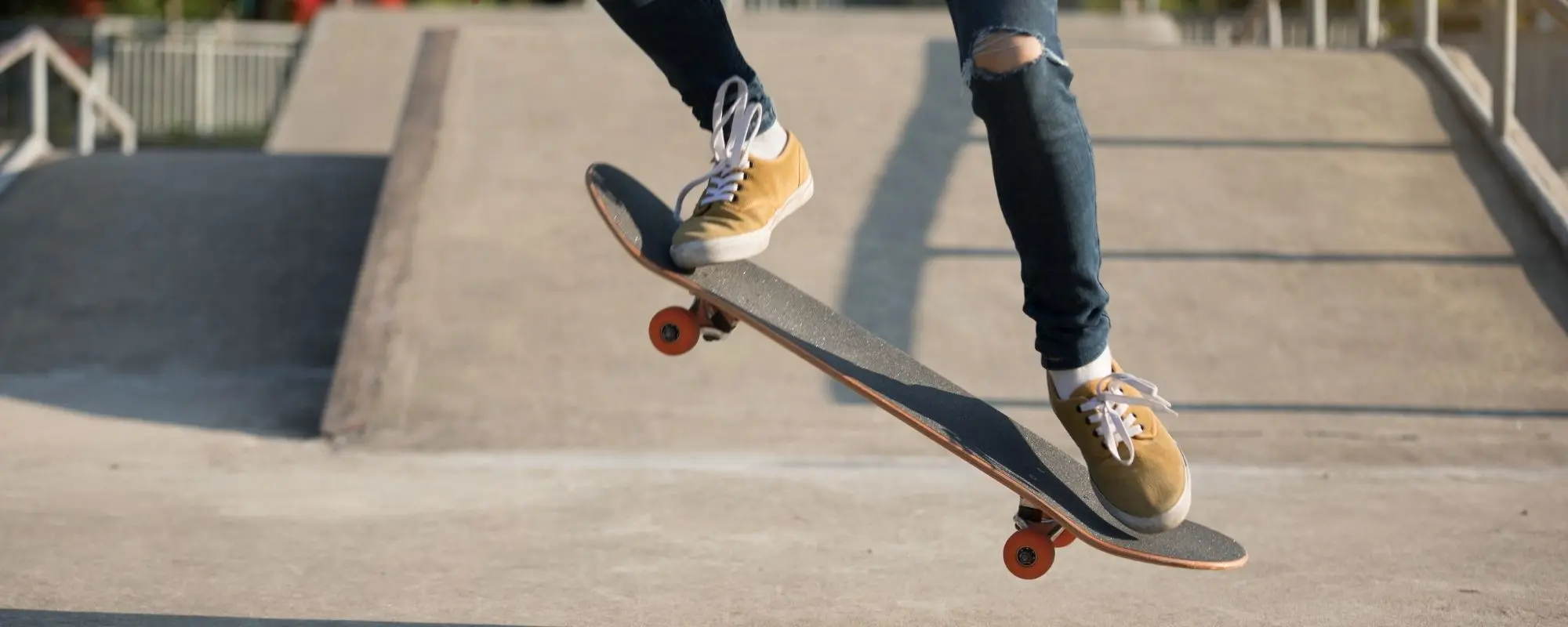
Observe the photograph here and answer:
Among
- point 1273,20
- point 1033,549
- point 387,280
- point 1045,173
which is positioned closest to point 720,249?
point 1045,173

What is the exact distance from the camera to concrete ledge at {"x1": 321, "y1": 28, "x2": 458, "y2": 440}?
4.84 m

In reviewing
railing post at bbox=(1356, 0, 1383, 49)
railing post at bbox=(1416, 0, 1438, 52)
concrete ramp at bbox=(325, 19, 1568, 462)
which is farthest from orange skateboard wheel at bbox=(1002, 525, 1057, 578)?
railing post at bbox=(1356, 0, 1383, 49)

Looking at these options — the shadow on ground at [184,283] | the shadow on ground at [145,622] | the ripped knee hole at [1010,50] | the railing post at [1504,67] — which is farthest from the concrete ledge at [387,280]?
the railing post at [1504,67]

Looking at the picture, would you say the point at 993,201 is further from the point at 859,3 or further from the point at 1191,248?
the point at 859,3

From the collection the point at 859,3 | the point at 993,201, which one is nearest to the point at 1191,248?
the point at 993,201

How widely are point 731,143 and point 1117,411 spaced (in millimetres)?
820

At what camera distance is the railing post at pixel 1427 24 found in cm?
720

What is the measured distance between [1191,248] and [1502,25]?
1.78m

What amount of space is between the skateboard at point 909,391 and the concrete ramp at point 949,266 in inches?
84.8

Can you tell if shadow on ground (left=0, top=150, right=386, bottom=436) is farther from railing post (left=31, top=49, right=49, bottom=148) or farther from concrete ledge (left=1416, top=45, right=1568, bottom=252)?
concrete ledge (left=1416, top=45, right=1568, bottom=252)

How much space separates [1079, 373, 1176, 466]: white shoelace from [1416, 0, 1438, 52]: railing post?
230 inches

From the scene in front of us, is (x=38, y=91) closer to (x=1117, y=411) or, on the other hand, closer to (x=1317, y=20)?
(x=1317, y=20)

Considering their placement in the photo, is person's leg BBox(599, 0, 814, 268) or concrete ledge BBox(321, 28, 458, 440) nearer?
person's leg BBox(599, 0, 814, 268)

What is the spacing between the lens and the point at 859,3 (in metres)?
25.9
